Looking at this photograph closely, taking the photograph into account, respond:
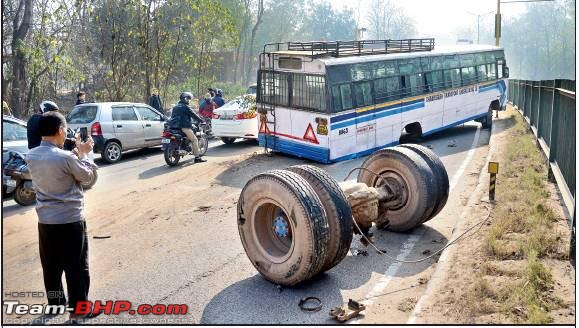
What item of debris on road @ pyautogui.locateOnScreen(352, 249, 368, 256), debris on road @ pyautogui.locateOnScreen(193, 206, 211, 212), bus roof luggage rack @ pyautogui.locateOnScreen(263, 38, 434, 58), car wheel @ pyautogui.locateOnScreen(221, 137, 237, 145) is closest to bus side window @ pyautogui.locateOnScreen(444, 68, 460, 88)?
bus roof luggage rack @ pyautogui.locateOnScreen(263, 38, 434, 58)

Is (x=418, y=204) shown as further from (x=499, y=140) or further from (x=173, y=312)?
(x=499, y=140)

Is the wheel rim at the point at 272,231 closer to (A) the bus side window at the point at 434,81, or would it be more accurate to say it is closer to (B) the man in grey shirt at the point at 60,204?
(B) the man in grey shirt at the point at 60,204

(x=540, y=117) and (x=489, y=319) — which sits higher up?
(x=540, y=117)

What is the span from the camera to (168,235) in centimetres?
748

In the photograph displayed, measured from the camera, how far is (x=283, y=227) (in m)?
5.64

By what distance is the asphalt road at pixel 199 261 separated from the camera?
203 inches

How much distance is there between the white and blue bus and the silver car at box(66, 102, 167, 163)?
3.28 metres

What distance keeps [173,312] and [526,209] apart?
5.01 m

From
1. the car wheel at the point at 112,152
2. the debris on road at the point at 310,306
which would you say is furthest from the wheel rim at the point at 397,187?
the car wheel at the point at 112,152

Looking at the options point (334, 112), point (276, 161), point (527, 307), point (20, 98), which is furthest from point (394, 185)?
point (20, 98)

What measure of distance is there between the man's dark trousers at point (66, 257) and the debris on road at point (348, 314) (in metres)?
2.35

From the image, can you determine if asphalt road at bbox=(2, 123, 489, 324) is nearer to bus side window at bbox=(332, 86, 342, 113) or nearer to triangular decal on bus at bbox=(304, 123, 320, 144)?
triangular decal on bus at bbox=(304, 123, 320, 144)

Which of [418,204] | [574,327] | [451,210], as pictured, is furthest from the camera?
[451,210]

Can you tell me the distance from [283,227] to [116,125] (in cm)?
929
